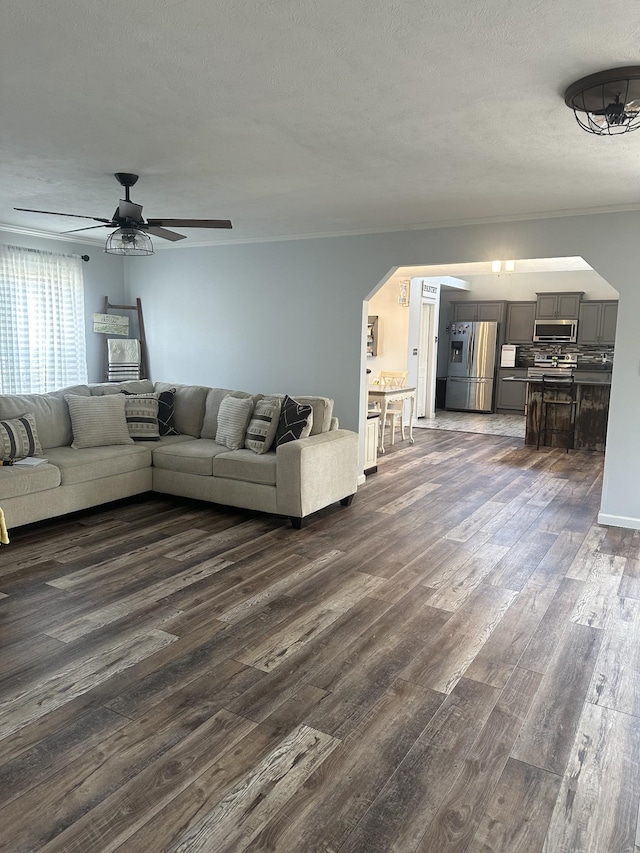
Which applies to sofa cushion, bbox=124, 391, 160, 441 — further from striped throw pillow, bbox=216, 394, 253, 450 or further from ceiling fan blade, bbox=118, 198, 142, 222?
ceiling fan blade, bbox=118, 198, 142, 222

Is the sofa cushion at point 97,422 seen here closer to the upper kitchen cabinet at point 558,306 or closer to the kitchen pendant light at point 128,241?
the kitchen pendant light at point 128,241

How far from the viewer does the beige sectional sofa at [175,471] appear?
14.1ft

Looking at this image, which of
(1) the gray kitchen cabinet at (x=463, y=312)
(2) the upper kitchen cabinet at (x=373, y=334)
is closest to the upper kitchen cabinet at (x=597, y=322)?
(1) the gray kitchen cabinet at (x=463, y=312)

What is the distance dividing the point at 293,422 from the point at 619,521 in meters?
2.72

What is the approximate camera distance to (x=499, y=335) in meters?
12.0

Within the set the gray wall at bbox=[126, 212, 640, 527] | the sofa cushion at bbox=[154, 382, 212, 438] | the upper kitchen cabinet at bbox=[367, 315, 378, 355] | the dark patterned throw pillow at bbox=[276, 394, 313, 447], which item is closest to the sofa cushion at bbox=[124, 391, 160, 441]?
the sofa cushion at bbox=[154, 382, 212, 438]

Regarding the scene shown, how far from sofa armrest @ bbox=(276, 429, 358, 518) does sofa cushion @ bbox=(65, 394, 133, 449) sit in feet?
5.13

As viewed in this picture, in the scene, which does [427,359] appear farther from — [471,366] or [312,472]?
[312,472]

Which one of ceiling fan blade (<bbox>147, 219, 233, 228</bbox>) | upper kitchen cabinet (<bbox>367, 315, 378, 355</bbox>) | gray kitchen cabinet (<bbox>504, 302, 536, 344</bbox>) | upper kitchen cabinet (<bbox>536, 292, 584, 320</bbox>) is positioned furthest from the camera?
gray kitchen cabinet (<bbox>504, 302, 536, 344</bbox>)

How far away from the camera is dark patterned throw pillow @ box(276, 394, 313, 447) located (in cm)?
475

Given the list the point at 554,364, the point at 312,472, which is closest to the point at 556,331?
the point at 554,364

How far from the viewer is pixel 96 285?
709 centimetres

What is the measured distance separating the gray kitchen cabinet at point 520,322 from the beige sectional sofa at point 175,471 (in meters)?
7.82

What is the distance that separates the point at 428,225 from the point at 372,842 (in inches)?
187
